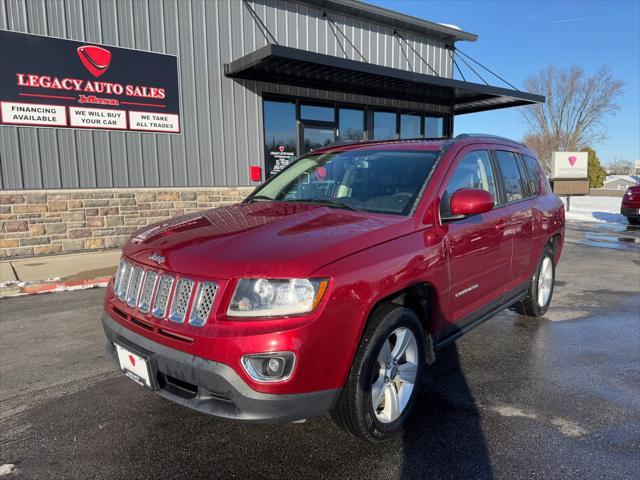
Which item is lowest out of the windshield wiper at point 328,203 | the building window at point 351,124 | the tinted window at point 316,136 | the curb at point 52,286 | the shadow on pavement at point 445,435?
the shadow on pavement at point 445,435

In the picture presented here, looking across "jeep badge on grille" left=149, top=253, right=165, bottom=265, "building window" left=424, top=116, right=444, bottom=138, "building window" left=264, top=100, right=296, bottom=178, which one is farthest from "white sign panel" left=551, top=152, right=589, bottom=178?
"jeep badge on grille" left=149, top=253, right=165, bottom=265

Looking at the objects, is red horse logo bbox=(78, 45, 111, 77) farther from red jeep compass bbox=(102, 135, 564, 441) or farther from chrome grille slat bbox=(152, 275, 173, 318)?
chrome grille slat bbox=(152, 275, 173, 318)

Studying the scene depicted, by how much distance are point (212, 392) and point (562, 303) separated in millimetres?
4995

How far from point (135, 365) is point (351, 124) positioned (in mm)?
11291

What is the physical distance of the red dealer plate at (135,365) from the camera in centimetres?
236

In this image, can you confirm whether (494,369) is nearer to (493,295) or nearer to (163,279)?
(493,295)

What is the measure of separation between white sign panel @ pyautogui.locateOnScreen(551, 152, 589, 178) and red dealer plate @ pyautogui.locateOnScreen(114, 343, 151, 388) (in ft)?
67.7

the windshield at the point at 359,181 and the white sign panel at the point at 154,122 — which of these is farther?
the white sign panel at the point at 154,122

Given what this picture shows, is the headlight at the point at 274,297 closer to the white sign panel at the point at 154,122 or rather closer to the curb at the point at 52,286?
the curb at the point at 52,286

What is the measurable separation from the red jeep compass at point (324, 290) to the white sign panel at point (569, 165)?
18328 mm

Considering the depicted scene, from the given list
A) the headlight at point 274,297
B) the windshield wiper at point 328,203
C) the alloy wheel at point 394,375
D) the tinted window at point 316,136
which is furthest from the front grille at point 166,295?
the tinted window at point 316,136

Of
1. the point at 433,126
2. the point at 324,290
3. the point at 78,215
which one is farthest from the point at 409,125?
the point at 324,290

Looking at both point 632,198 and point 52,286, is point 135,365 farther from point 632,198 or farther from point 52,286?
point 632,198

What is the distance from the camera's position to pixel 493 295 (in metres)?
3.72
